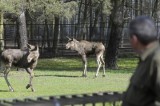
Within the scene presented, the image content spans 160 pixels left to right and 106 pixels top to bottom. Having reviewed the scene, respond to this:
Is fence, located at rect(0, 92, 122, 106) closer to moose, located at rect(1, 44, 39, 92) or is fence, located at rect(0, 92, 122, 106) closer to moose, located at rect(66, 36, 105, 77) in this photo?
moose, located at rect(1, 44, 39, 92)

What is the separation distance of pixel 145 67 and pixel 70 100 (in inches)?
94.3

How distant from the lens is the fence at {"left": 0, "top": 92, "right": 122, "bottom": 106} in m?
5.90

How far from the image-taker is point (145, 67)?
4.11 m

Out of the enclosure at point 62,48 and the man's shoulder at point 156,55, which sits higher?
the man's shoulder at point 156,55

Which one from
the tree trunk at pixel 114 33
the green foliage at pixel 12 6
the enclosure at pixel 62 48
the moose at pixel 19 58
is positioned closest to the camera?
the moose at pixel 19 58

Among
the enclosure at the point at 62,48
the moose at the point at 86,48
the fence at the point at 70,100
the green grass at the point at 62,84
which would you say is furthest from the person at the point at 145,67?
the moose at the point at 86,48

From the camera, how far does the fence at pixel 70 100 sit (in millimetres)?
5899

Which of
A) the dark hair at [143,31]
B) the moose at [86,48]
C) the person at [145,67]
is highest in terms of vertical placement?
the dark hair at [143,31]

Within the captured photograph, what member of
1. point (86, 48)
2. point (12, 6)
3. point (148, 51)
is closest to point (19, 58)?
point (12, 6)

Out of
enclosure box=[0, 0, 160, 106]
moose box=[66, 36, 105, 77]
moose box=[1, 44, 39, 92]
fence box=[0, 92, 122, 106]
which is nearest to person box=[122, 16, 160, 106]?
fence box=[0, 92, 122, 106]

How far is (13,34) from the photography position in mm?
42875

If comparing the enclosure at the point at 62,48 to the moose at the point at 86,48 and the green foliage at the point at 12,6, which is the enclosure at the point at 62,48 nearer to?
the green foliage at the point at 12,6

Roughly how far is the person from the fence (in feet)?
6.11

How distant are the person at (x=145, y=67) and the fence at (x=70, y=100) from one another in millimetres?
1861
